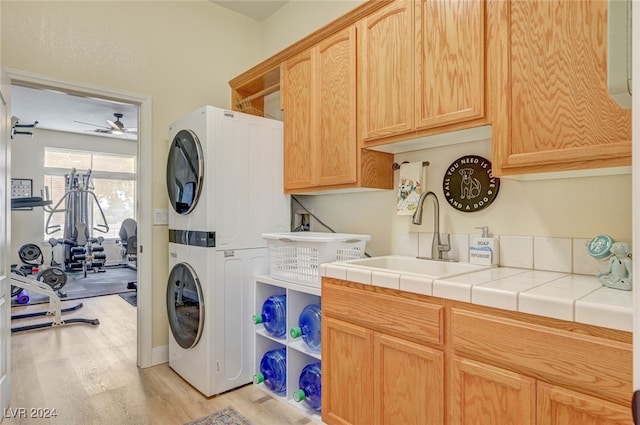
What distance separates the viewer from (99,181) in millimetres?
7418

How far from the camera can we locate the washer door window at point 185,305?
2.35m

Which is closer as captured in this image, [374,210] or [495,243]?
[495,243]

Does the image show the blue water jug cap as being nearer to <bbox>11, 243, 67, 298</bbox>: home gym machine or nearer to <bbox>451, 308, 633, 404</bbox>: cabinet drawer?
<bbox>451, 308, 633, 404</bbox>: cabinet drawer

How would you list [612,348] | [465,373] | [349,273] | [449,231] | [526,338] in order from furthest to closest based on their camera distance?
[449,231] < [349,273] < [465,373] < [526,338] < [612,348]

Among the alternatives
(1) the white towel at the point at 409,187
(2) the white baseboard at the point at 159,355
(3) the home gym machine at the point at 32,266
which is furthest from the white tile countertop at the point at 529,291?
(3) the home gym machine at the point at 32,266

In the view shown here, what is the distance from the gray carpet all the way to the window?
42.9 inches

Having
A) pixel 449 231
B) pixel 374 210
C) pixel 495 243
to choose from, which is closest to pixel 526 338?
pixel 495 243

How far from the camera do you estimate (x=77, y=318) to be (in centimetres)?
402

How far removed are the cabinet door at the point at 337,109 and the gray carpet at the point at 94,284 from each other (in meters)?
4.47

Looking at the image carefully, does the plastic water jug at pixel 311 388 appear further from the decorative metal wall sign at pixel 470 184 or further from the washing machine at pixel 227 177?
the decorative metal wall sign at pixel 470 184

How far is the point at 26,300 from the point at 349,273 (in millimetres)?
4985

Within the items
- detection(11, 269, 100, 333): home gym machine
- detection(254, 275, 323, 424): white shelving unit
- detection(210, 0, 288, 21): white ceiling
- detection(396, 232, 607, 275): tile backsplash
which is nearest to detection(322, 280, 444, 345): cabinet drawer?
detection(254, 275, 323, 424): white shelving unit

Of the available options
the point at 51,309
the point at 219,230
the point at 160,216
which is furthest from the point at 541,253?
the point at 51,309

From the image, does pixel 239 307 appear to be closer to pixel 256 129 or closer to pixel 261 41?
pixel 256 129
